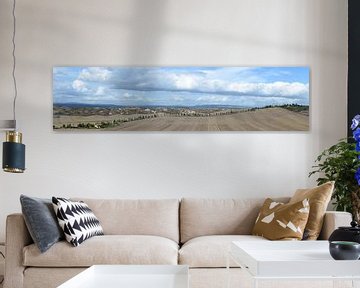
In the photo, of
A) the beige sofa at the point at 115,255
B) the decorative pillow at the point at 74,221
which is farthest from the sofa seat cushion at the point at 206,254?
the decorative pillow at the point at 74,221

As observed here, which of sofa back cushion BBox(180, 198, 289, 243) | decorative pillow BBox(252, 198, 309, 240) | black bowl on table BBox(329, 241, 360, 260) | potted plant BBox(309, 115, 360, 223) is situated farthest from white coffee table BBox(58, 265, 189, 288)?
potted plant BBox(309, 115, 360, 223)

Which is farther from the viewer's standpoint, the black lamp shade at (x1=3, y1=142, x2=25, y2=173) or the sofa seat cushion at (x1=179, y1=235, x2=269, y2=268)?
the sofa seat cushion at (x1=179, y1=235, x2=269, y2=268)

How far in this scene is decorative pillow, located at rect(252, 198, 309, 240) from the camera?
13.7ft

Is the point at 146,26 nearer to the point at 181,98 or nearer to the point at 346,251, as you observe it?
the point at 181,98

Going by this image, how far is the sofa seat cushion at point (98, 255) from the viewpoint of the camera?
3996 millimetres

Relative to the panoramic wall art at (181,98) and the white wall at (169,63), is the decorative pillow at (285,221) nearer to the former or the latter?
the white wall at (169,63)

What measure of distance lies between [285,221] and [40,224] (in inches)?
64.8

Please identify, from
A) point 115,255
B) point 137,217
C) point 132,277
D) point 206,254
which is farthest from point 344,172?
point 132,277

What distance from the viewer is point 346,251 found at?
2.88 meters

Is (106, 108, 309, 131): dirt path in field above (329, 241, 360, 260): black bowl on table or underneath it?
above

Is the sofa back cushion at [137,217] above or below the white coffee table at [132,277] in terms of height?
above

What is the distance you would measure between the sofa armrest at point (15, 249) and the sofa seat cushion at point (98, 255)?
0.19ft

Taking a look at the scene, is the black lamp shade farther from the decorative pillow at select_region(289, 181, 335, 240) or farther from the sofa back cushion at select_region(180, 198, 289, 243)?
the decorative pillow at select_region(289, 181, 335, 240)

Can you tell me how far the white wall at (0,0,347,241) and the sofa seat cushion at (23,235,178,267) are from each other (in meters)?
1.40
